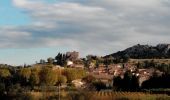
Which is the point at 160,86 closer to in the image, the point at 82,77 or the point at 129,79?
the point at 129,79

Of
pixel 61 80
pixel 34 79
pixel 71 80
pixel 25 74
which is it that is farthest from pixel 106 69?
pixel 34 79

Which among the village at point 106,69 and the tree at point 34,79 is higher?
the village at point 106,69

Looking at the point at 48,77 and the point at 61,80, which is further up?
the point at 48,77

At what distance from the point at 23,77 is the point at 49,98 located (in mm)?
27538

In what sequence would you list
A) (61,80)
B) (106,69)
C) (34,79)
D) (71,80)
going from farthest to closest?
(106,69) < (71,80) < (61,80) < (34,79)

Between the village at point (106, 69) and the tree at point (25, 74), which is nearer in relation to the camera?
the tree at point (25, 74)

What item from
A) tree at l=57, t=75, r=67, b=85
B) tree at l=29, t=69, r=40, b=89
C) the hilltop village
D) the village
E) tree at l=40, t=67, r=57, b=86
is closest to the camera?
the hilltop village

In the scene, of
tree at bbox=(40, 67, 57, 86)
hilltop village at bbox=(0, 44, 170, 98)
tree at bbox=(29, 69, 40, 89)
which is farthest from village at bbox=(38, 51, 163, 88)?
tree at bbox=(29, 69, 40, 89)

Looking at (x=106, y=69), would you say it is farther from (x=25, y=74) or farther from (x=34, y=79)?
(x=34, y=79)

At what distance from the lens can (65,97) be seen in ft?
133

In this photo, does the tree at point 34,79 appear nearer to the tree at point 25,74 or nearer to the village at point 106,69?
the tree at point 25,74

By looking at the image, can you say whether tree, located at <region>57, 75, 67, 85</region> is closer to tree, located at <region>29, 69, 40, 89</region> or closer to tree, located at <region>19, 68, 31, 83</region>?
tree, located at <region>29, 69, 40, 89</region>

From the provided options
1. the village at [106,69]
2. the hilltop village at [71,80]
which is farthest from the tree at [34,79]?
the village at [106,69]

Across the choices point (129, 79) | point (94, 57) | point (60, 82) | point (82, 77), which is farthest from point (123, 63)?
point (129, 79)
